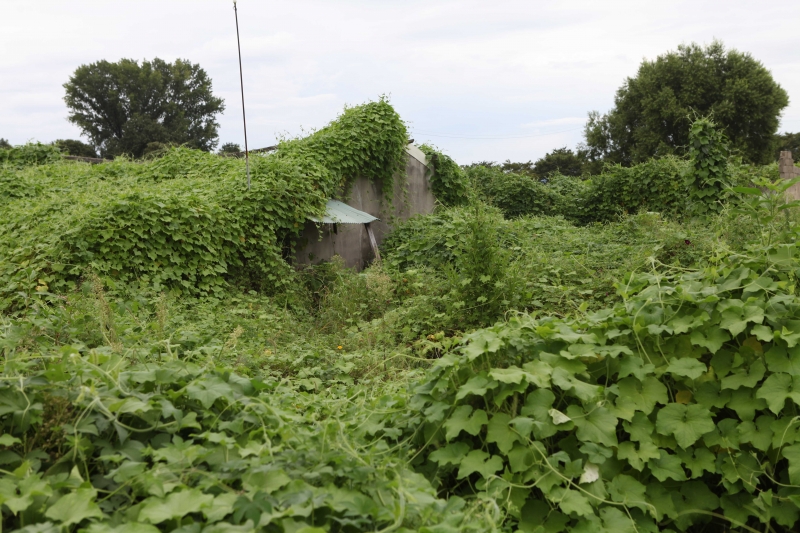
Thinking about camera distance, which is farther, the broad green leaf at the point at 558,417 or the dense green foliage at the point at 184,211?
the dense green foliage at the point at 184,211

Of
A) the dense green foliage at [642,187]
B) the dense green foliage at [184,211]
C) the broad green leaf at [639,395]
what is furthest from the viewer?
the dense green foliage at [642,187]

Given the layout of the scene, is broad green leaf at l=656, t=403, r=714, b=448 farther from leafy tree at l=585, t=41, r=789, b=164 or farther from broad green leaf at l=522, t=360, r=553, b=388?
leafy tree at l=585, t=41, r=789, b=164

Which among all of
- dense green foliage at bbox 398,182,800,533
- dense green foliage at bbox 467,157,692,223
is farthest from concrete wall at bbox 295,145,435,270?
dense green foliage at bbox 398,182,800,533

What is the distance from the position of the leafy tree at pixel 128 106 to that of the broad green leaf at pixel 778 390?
39.8 meters

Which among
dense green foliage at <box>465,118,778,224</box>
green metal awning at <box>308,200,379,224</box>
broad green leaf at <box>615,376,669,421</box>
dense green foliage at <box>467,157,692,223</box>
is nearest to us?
broad green leaf at <box>615,376,669,421</box>

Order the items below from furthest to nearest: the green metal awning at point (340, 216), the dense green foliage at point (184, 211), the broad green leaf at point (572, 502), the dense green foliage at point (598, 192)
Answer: the dense green foliage at point (598, 192) < the green metal awning at point (340, 216) < the dense green foliage at point (184, 211) < the broad green leaf at point (572, 502)

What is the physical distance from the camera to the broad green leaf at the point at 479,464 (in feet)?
7.65

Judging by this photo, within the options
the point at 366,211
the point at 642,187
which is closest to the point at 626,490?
the point at 366,211

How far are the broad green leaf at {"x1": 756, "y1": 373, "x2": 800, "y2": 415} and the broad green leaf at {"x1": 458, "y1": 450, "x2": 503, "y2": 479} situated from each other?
121 cm

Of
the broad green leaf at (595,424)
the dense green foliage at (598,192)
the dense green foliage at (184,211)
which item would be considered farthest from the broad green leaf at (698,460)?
the dense green foliage at (598,192)

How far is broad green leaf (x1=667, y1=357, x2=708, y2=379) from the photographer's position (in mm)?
2629

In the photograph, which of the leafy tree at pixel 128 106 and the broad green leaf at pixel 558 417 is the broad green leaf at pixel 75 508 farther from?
the leafy tree at pixel 128 106

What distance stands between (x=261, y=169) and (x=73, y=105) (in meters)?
36.7

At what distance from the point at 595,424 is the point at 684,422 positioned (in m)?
0.47
